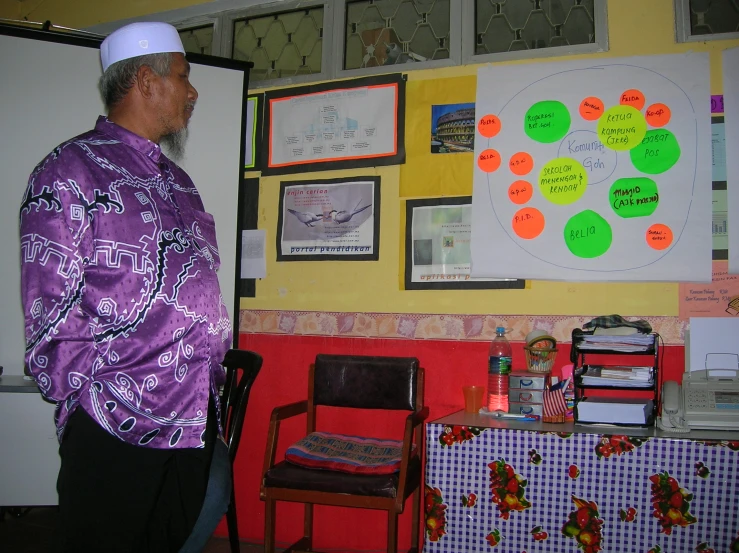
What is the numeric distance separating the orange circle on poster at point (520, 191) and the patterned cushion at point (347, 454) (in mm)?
1150

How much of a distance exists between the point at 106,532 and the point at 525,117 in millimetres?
2304

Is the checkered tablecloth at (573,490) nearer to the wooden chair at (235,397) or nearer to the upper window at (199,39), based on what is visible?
the wooden chair at (235,397)

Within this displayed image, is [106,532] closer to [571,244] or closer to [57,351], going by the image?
[57,351]

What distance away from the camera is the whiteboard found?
9.24 ft

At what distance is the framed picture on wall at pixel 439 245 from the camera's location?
283cm

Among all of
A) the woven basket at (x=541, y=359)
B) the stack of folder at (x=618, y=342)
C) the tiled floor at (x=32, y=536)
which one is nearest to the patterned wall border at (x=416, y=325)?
the woven basket at (x=541, y=359)

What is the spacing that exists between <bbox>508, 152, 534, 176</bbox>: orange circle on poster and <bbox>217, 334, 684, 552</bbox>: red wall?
741mm

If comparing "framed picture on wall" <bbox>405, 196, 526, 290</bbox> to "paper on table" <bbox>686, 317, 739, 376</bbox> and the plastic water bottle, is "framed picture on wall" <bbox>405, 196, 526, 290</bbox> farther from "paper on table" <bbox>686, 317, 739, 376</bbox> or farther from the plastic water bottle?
"paper on table" <bbox>686, 317, 739, 376</bbox>

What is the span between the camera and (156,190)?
54.0 inches

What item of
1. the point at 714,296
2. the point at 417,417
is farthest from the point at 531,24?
the point at 417,417

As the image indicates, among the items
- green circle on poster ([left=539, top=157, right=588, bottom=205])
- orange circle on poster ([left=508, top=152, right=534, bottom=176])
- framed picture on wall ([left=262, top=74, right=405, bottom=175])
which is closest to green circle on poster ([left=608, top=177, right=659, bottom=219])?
green circle on poster ([left=539, top=157, right=588, bottom=205])

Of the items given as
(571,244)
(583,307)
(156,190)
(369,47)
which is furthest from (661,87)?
(156,190)

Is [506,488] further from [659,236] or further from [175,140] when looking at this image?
[175,140]

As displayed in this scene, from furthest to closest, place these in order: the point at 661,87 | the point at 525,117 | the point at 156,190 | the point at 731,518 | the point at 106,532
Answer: the point at 525,117 → the point at 661,87 → the point at 731,518 → the point at 156,190 → the point at 106,532
